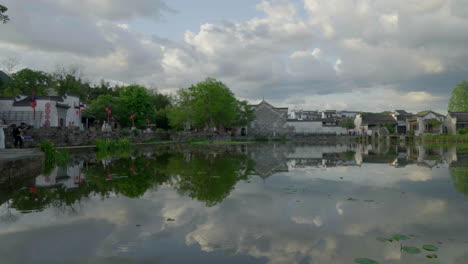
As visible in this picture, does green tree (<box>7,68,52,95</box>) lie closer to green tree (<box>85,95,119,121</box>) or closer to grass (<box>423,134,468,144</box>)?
green tree (<box>85,95,119,121</box>)

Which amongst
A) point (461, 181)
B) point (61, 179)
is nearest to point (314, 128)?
point (461, 181)

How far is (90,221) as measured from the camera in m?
6.12

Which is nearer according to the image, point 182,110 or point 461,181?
point 461,181

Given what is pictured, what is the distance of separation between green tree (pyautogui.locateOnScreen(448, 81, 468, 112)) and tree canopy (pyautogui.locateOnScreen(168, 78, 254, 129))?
159 feet

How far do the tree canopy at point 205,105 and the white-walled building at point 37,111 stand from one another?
20.1 metres

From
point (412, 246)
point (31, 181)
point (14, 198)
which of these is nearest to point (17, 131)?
point (31, 181)

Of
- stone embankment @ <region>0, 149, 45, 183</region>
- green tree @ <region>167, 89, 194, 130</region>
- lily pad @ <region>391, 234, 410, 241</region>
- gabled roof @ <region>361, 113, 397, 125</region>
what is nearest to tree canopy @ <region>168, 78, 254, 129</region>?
green tree @ <region>167, 89, 194, 130</region>

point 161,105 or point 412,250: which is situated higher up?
point 161,105

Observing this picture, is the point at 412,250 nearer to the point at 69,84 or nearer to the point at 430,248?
the point at 430,248

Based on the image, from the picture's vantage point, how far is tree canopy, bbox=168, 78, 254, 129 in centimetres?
5528

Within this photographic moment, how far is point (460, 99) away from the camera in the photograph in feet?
217

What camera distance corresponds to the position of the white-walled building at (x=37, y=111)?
37.5 meters

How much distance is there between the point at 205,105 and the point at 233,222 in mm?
50023

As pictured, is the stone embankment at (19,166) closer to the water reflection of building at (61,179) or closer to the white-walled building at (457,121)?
the water reflection of building at (61,179)
